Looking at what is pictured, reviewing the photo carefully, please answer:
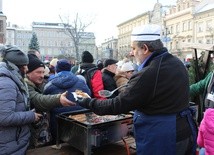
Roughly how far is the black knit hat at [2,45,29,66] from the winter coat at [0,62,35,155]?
73 mm

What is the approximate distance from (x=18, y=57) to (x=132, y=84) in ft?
3.33

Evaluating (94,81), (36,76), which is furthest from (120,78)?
(36,76)

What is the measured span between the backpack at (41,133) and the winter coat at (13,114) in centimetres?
49

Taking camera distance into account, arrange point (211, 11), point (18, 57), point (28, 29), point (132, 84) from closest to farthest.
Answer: point (132, 84), point (18, 57), point (211, 11), point (28, 29)

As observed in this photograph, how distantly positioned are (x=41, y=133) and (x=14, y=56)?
89 cm

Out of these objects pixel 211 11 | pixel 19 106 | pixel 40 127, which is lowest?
pixel 40 127

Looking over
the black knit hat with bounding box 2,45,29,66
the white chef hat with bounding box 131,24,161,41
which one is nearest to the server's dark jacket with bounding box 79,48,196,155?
the white chef hat with bounding box 131,24,161,41

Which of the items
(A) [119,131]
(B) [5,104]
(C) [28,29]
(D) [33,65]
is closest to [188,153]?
(A) [119,131]

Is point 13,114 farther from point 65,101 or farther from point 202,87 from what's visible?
point 202,87

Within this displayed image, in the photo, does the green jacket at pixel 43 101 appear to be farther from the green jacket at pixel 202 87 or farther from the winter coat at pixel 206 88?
the green jacket at pixel 202 87

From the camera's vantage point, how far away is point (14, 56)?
2457 millimetres

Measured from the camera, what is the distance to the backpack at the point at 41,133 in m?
2.87

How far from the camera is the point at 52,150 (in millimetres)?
2797

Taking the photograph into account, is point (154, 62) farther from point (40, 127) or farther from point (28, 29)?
point (28, 29)
